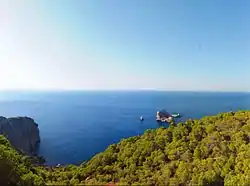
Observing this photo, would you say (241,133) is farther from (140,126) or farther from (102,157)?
(140,126)

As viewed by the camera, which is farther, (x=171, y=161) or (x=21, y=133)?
(x=21, y=133)

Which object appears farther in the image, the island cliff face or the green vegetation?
the island cliff face

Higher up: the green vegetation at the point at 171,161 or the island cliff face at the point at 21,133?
the green vegetation at the point at 171,161

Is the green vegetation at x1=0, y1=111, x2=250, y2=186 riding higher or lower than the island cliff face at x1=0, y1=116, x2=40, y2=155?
higher

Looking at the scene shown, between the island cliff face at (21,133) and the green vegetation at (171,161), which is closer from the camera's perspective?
the green vegetation at (171,161)
